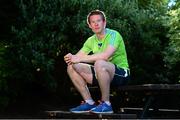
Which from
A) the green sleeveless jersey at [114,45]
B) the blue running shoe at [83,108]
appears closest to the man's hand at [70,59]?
the green sleeveless jersey at [114,45]

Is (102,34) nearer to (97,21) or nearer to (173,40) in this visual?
(97,21)

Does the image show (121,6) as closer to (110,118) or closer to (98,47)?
(98,47)

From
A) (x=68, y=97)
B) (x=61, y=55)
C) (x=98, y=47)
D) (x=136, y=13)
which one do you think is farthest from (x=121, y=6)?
(x=98, y=47)

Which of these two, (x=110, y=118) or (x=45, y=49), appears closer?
(x=110, y=118)

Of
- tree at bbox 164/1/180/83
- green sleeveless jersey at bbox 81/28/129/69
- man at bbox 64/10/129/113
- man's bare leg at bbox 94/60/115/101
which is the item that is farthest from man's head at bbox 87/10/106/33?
tree at bbox 164/1/180/83

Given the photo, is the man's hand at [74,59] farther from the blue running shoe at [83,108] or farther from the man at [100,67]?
the blue running shoe at [83,108]

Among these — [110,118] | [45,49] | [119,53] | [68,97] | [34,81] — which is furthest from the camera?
[68,97]

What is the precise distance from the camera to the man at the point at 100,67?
4961mm

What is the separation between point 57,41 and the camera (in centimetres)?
1057

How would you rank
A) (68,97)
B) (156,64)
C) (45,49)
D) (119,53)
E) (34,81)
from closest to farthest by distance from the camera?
(119,53), (45,49), (34,81), (68,97), (156,64)

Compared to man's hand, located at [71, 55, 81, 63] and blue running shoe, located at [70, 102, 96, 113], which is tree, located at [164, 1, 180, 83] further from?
blue running shoe, located at [70, 102, 96, 113]

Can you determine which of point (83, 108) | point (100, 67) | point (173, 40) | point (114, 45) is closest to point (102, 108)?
point (83, 108)

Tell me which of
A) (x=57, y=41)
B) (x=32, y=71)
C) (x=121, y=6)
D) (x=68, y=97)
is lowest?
(x=68, y=97)

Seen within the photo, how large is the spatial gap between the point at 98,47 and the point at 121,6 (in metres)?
6.20
